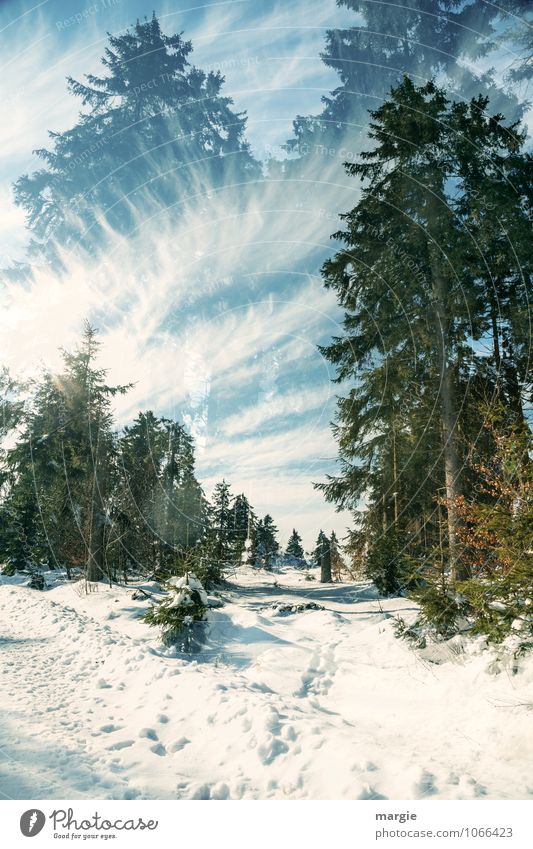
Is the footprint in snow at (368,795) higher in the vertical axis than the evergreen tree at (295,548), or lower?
higher

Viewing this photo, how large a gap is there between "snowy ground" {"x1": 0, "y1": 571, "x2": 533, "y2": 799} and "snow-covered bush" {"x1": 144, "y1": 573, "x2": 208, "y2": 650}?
38cm

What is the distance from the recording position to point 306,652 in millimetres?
8211

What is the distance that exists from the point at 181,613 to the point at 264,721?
4.66 metres

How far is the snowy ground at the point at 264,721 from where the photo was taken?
330 cm

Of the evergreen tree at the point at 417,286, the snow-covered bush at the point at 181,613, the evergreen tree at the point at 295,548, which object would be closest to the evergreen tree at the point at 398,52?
the evergreen tree at the point at 417,286

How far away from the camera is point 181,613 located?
859 centimetres

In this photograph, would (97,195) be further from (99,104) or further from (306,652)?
(306,652)

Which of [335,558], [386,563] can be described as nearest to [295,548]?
[335,558]

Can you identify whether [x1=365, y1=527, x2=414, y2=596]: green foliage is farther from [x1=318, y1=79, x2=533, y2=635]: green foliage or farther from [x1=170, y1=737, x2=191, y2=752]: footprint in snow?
[x1=170, y1=737, x2=191, y2=752]: footprint in snow

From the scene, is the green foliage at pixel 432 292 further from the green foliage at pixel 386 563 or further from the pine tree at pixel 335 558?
the pine tree at pixel 335 558

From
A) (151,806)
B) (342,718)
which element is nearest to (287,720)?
(342,718)

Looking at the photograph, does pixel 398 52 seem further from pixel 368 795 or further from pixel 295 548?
pixel 295 548

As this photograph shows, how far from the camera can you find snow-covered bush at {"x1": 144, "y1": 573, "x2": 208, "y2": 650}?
8469mm

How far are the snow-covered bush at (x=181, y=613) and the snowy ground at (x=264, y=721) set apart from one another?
15.0 inches
